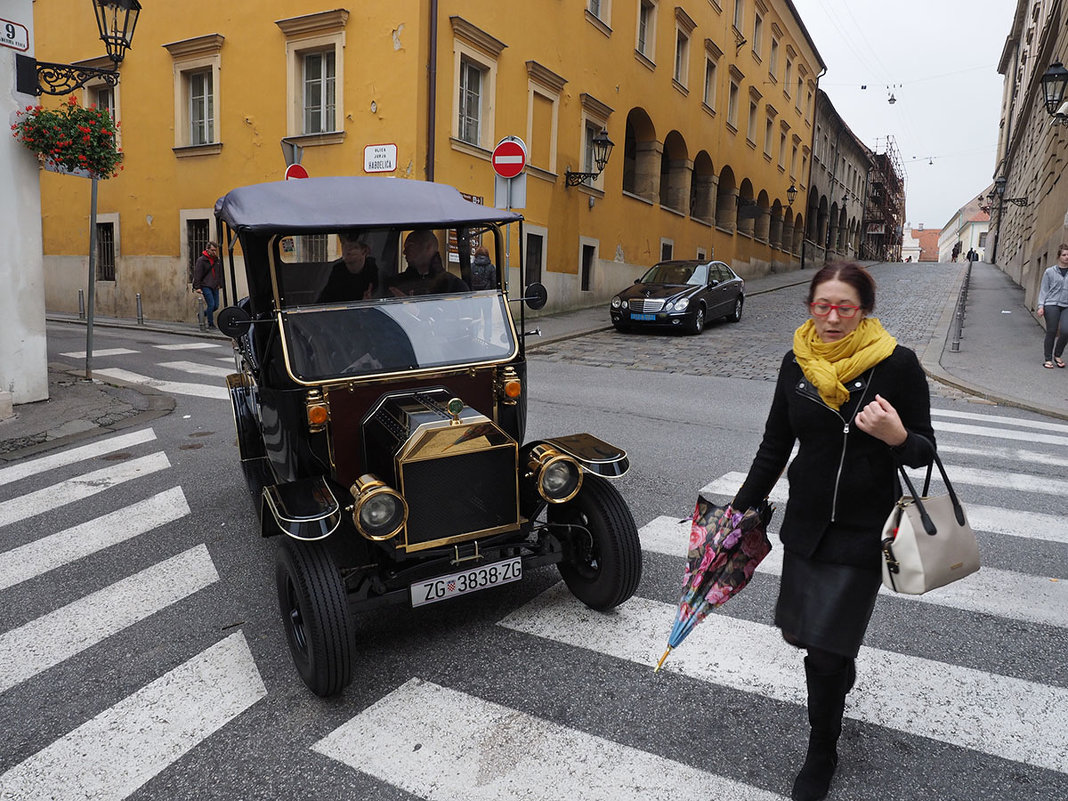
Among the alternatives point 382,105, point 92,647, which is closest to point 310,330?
point 92,647

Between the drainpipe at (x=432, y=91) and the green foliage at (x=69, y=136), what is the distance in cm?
695

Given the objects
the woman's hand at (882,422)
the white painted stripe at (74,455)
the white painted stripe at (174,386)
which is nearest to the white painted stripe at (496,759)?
the woman's hand at (882,422)

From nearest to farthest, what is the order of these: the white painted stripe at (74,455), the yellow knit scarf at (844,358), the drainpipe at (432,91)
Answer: the yellow knit scarf at (844,358), the white painted stripe at (74,455), the drainpipe at (432,91)

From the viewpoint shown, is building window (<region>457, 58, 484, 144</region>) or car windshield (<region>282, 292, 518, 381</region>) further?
building window (<region>457, 58, 484, 144</region>)

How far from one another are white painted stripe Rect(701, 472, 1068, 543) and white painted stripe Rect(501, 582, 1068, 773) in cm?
183

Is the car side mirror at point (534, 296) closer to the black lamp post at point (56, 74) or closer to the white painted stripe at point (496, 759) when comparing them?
the white painted stripe at point (496, 759)

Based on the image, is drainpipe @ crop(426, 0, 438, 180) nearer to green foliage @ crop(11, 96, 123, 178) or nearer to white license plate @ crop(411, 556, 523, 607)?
green foliage @ crop(11, 96, 123, 178)

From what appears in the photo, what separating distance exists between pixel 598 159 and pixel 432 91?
6.44 meters

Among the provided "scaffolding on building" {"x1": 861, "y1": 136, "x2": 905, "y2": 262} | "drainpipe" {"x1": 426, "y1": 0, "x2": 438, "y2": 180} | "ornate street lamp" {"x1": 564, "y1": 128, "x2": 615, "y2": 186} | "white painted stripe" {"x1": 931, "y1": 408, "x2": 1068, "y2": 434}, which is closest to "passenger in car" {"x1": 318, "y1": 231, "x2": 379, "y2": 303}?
"white painted stripe" {"x1": 931, "y1": 408, "x2": 1068, "y2": 434}

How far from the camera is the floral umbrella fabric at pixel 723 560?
9.32ft

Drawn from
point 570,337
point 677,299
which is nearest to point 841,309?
point 570,337

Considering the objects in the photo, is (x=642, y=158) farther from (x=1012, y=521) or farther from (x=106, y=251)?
(x=1012, y=521)

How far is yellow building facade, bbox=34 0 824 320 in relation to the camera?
15.5 m

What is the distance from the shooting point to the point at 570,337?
53.3 ft
